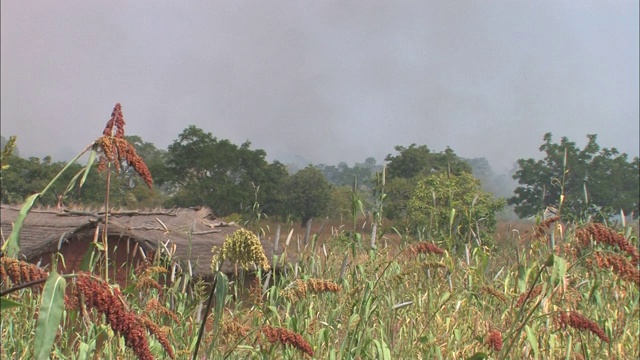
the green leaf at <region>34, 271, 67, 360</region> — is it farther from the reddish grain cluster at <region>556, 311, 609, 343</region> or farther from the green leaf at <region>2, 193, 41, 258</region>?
the reddish grain cluster at <region>556, 311, 609, 343</region>

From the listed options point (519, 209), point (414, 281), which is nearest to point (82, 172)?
point (414, 281)

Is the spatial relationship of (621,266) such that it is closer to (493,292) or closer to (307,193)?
(493,292)

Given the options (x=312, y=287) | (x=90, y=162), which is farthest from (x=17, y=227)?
(x=312, y=287)

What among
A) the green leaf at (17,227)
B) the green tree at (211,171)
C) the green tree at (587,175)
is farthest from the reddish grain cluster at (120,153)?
the green tree at (587,175)

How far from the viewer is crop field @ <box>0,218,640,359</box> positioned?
6.28ft

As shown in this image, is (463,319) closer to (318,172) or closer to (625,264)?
(625,264)

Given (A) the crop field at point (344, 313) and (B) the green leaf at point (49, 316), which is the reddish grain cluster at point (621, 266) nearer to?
(A) the crop field at point (344, 313)

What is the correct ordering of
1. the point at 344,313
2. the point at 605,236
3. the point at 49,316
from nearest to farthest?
the point at 49,316 → the point at 605,236 → the point at 344,313

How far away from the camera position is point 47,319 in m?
1.23

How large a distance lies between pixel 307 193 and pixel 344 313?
29.2 metres

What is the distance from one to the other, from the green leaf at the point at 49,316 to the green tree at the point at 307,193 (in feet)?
91.1

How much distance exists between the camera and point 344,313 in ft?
13.5

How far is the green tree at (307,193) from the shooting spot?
30797 millimetres

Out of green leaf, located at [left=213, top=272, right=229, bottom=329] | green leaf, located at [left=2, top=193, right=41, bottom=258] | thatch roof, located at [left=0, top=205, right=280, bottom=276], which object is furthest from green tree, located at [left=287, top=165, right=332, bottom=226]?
green leaf, located at [left=2, top=193, right=41, bottom=258]
